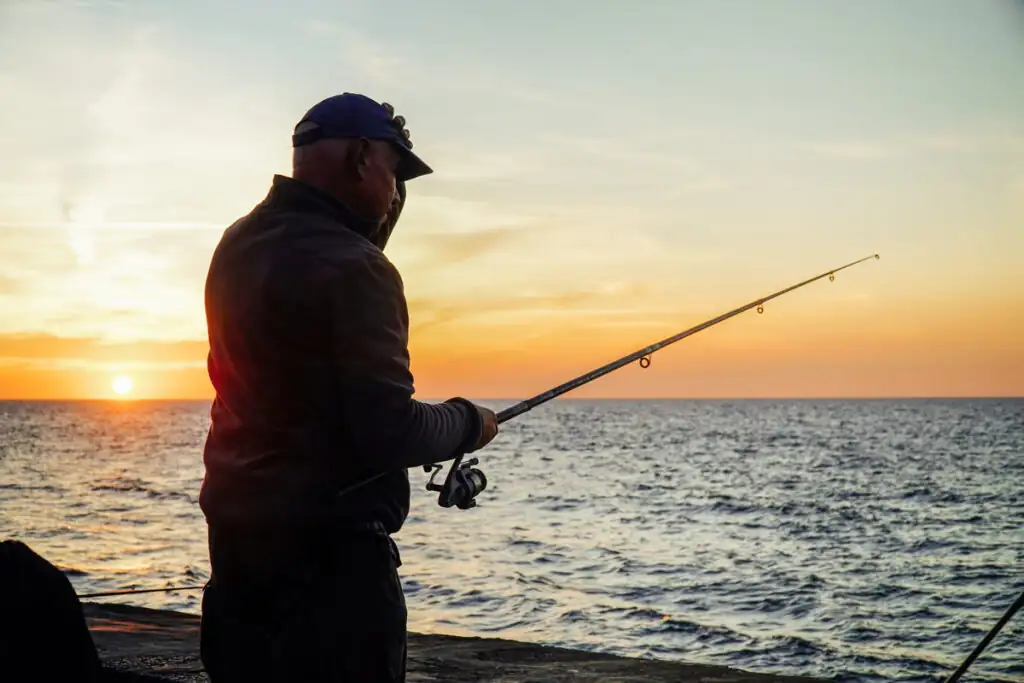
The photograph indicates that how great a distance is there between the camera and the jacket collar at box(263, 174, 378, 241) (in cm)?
269

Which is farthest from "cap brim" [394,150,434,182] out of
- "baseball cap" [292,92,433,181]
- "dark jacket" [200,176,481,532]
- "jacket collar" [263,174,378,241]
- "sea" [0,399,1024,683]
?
"sea" [0,399,1024,683]

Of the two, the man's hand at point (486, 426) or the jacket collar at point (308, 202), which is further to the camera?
the man's hand at point (486, 426)

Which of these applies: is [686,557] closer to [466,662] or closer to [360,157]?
[466,662]

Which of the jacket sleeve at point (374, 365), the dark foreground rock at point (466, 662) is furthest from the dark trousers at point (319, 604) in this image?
the dark foreground rock at point (466, 662)

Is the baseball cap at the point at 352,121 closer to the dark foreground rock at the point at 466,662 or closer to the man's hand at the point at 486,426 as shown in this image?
the man's hand at the point at 486,426

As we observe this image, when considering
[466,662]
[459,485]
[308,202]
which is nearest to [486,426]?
[459,485]

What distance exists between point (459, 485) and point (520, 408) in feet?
2.63

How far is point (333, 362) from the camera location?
249cm

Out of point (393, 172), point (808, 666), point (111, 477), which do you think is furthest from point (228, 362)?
point (111, 477)

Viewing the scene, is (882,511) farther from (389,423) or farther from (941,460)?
(389,423)

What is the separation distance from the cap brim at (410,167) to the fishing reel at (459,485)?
87cm

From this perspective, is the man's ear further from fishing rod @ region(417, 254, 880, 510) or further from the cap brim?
fishing rod @ region(417, 254, 880, 510)

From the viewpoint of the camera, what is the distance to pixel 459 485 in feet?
10.7

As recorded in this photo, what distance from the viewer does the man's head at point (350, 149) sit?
2.74m
